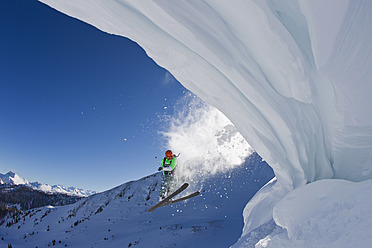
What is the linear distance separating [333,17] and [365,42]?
422mm

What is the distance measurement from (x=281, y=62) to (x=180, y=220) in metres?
12.5

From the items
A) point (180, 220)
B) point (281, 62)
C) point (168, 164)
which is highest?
point (168, 164)

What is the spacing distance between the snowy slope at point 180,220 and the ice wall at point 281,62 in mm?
7735

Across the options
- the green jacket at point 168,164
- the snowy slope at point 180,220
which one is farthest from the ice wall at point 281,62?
the snowy slope at point 180,220

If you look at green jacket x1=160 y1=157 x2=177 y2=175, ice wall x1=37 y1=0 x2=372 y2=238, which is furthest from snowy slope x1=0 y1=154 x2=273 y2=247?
ice wall x1=37 y1=0 x2=372 y2=238

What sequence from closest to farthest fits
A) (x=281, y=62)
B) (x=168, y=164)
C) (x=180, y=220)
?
(x=281, y=62) → (x=168, y=164) → (x=180, y=220)

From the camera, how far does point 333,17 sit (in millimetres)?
2031

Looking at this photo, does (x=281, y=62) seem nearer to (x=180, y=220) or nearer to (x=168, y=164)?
(x=168, y=164)

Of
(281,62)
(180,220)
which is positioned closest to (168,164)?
(180,220)

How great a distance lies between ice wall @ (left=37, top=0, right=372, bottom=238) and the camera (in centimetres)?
212

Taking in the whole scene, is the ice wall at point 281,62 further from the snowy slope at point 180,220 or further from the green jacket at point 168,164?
the snowy slope at point 180,220

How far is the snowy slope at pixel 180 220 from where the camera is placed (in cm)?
1035

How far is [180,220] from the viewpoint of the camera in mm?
→ 13008

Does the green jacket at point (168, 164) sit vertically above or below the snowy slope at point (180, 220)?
above
